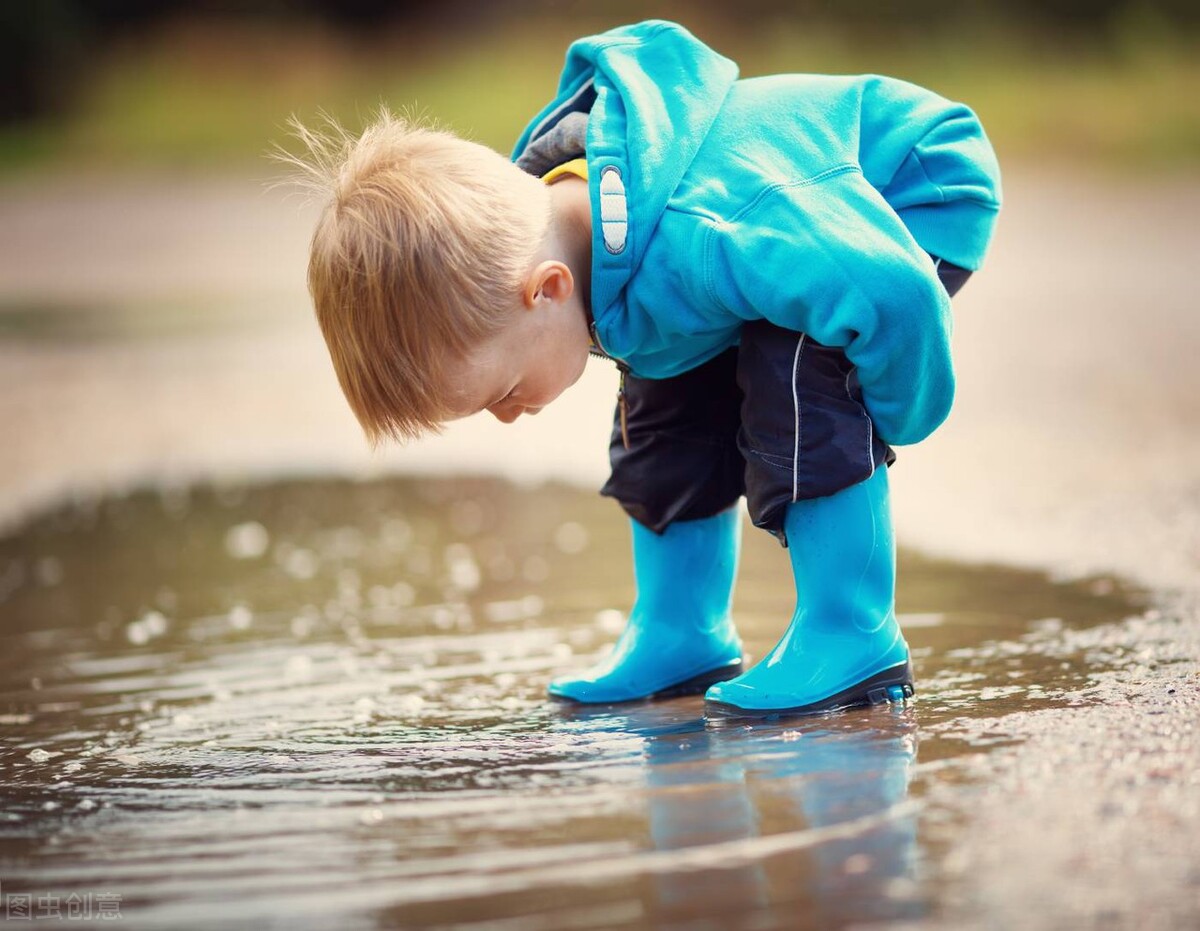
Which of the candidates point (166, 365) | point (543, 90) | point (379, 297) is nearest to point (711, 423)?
point (379, 297)

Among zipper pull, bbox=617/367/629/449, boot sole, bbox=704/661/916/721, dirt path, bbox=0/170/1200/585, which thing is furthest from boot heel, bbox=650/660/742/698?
dirt path, bbox=0/170/1200/585

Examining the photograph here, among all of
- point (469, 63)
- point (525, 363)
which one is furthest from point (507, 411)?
point (469, 63)

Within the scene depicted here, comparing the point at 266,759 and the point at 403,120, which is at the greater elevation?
the point at 403,120

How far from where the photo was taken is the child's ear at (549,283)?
5.12 feet

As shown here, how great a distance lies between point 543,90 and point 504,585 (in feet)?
29.3

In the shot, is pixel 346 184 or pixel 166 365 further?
pixel 166 365

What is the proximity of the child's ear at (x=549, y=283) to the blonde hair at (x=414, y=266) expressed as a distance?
0.04ft

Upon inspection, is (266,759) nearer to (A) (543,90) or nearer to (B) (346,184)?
(B) (346,184)

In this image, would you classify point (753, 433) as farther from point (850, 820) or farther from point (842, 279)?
point (850, 820)

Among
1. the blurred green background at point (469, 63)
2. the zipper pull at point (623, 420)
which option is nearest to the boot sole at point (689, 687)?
the zipper pull at point (623, 420)

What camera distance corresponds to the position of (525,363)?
160 centimetres

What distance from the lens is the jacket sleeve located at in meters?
1.53

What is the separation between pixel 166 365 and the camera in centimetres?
520

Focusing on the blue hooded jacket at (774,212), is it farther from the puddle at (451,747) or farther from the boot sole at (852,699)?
the puddle at (451,747)
